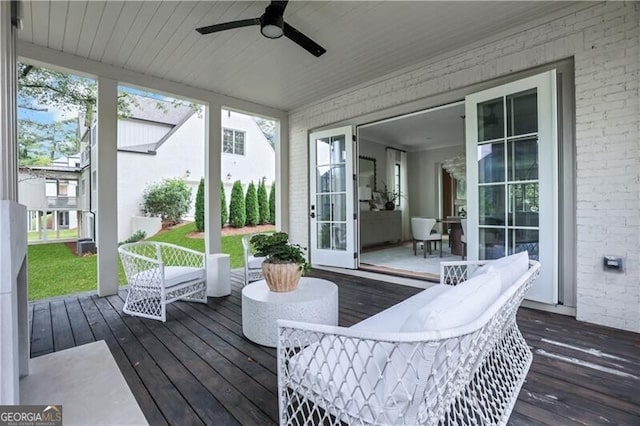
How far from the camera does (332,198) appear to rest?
5055mm

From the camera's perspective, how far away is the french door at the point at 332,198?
4762mm

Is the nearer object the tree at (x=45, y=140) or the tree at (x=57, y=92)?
the tree at (x=57, y=92)

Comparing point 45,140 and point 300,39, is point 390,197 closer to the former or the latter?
point 300,39

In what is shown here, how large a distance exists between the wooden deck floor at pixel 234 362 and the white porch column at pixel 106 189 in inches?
17.7

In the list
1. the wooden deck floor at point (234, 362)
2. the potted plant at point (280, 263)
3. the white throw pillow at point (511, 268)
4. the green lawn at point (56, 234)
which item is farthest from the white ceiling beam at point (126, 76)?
the green lawn at point (56, 234)

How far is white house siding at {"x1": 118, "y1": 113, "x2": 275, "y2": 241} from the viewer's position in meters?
8.23

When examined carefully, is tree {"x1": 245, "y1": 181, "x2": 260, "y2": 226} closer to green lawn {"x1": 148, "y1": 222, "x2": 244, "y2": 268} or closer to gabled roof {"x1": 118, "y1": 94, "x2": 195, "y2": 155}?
green lawn {"x1": 148, "y1": 222, "x2": 244, "y2": 268}

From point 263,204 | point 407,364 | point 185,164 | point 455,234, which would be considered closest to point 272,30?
point 407,364

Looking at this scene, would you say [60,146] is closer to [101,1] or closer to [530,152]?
[101,1]

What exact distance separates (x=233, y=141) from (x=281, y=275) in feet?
28.1

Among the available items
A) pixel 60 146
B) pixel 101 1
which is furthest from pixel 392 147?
pixel 60 146

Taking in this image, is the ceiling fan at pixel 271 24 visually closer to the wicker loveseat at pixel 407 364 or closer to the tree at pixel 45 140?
the wicker loveseat at pixel 407 364

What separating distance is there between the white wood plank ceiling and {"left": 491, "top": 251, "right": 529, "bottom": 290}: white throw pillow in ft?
7.77

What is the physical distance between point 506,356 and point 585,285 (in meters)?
1.57
